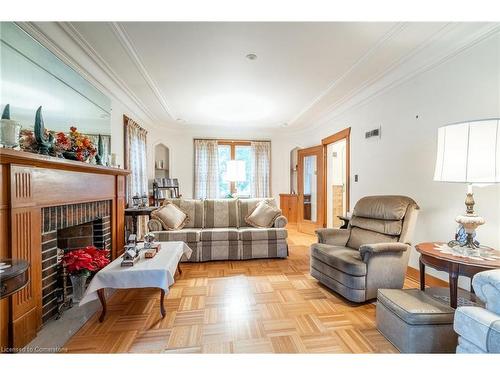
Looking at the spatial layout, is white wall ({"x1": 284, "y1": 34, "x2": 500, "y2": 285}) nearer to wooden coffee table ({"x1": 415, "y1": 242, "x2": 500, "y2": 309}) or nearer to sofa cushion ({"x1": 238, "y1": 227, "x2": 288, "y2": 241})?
wooden coffee table ({"x1": 415, "y1": 242, "x2": 500, "y2": 309})

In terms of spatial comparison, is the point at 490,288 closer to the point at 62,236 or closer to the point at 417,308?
the point at 417,308

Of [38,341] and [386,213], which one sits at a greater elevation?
[386,213]

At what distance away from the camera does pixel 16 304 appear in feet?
4.85

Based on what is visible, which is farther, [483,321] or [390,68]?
[390,68]

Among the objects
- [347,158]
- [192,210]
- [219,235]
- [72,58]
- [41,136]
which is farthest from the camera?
[347,158]

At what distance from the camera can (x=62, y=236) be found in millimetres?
2475

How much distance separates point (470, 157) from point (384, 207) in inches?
41.4

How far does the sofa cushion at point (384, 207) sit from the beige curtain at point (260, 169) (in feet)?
11.3

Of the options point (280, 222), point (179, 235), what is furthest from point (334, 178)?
point (179, 235)

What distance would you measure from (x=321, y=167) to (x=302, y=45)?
9.50 ft

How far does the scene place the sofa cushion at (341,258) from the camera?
205cm

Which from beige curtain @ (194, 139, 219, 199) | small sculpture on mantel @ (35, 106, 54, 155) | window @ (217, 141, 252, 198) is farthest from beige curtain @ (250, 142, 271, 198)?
small sculpture on mantel @ (35, 106, 54, 155)
